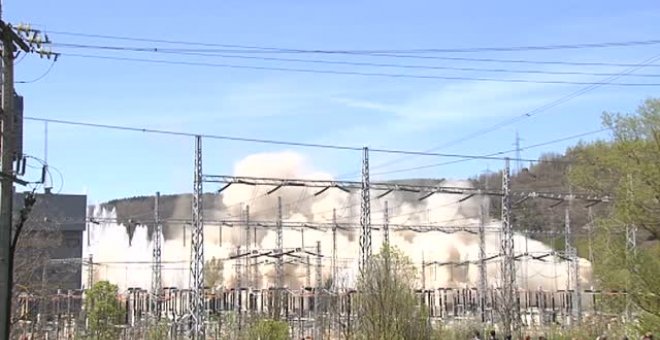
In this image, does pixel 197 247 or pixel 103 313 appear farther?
pixel 103 313

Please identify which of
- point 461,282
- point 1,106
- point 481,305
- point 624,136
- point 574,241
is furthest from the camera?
point 461,282

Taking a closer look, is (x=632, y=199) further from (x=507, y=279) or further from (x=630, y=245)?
(x=507, y=279)

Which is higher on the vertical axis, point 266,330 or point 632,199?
point 632,199

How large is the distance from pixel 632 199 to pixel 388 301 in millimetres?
8629

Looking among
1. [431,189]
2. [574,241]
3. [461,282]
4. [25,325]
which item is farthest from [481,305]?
[461,282]

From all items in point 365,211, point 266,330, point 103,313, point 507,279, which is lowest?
point 266,330

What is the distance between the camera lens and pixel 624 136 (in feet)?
88.4

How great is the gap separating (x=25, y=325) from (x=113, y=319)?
10.7 feet

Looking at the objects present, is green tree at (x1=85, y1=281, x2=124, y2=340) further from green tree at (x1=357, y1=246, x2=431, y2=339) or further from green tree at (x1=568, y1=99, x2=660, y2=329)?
green tree at (x1=568, y1=99, x2=660, y2=329)

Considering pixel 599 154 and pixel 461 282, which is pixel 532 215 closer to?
pixel 461 282

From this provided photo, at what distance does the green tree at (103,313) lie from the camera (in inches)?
1214

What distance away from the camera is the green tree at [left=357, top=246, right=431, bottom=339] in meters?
23.1

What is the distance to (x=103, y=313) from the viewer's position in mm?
31969

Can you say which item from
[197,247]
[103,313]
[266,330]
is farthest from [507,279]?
[103,313]
